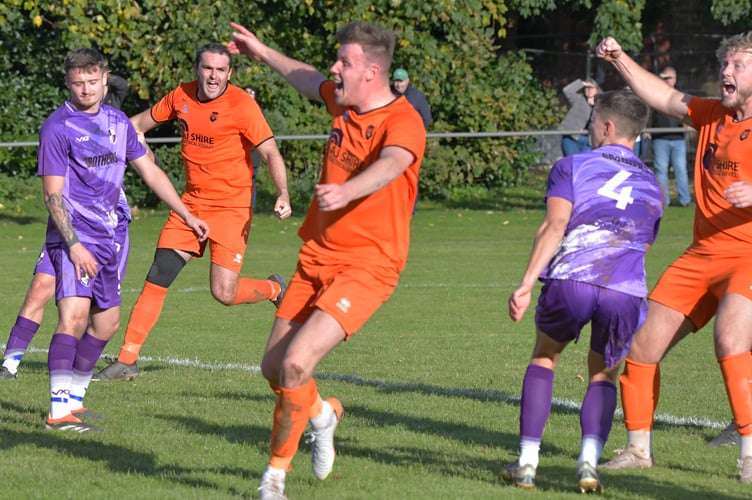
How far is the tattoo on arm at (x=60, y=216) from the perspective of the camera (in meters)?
6.92

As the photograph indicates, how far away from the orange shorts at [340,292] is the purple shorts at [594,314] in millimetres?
710

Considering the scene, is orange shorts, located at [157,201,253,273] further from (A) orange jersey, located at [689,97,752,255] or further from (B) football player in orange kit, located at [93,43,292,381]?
(A) orange jersey, located at [689,97,752,255]

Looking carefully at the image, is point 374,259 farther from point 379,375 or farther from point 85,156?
point 379,375

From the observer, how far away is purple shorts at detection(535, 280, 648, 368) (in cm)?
573

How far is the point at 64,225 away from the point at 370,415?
6.90 feet

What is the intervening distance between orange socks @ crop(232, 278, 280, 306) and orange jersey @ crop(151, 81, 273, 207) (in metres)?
0.60

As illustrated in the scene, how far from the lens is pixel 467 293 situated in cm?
1375

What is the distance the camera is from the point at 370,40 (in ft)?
18.5

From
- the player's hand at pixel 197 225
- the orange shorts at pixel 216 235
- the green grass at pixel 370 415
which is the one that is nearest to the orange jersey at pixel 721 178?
the green grass at pixel 370 415

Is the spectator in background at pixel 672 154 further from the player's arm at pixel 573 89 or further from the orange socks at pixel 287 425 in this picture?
the orange socks at pixel 287 425

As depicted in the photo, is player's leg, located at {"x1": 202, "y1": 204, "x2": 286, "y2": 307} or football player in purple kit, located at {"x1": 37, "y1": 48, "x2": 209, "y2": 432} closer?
football player in purple kit, located at {"x1": 37, "y1": 48, "x2": 209, "y2": 432}

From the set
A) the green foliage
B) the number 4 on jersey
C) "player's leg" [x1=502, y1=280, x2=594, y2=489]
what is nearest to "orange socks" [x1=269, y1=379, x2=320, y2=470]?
"player's leg" [x1=502, y1=280, x2=594, y2=489]

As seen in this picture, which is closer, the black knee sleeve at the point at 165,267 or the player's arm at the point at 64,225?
the player's arm at the point at 64,225

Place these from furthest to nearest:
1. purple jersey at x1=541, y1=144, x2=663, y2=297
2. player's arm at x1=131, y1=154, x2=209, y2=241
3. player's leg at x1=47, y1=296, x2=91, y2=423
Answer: player's arm at x1=131, y1=154, x2=209, y2=241
player's leg at x1=47, y1=296, x2=91, y2=423
purple jersey at x1=541, y1=144, x2=663, y2=297
